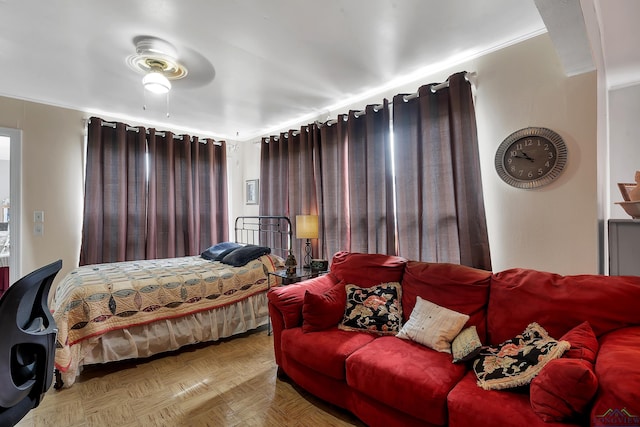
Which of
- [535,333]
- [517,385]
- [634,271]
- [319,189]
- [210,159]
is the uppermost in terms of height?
[210,159]

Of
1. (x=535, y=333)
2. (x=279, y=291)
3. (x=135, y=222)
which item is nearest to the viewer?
(x=535, y=333)

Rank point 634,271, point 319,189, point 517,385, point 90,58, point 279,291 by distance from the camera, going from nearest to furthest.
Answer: point 517,385 < point 634,271 < point 279,291 < point 90,58 < point 319,189

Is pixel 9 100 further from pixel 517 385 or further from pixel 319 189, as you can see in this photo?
pixel 517 385

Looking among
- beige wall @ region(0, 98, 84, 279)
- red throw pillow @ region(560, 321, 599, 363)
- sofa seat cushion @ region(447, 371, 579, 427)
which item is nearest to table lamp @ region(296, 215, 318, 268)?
sofa seat cushion @ region(447, 371, 579, 427)

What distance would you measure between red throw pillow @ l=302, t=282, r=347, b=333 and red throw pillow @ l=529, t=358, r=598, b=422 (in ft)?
4.03

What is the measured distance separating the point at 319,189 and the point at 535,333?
104 inches

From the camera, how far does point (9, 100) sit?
3264 millimetres

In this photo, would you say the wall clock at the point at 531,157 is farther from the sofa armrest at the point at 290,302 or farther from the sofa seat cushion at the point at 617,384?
the sofa armrest at the point at 290,302

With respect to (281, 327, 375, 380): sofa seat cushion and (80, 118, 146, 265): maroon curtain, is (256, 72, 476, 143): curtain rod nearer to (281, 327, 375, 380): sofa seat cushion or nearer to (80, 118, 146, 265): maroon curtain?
(281, 327, 375, 380): sofa seat cushion

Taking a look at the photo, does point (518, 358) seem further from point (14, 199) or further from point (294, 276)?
point (14, 199)

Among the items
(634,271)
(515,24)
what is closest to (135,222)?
(515,24)

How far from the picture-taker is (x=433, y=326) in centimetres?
183

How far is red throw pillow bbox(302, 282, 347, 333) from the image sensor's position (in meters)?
2.09

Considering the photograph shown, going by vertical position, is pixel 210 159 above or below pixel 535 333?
above
